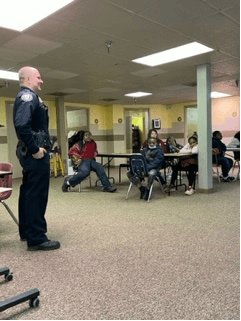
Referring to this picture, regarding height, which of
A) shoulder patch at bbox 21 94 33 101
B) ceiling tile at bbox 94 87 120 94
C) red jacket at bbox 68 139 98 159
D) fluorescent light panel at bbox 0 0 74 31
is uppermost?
fluorescent light panel at bbox 0 0 74 31

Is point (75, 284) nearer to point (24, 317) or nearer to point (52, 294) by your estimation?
point (52, 294)

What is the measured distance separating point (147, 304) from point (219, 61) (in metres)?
5.08

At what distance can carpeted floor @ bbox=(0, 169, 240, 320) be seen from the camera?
5.33 feet

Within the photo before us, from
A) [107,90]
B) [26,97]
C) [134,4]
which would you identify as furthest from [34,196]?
[107,90]

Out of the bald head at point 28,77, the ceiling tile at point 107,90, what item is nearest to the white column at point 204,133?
the ceiling tile at point 107,90

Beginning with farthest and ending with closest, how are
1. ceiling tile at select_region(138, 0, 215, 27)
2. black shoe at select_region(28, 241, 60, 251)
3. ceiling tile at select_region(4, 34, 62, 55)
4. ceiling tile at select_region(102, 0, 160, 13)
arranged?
1. ceiling tile at select_region(4, 34, 62, 55)
2. ceiling tile at select_region(138, 0, 215, 27)
3. ceiling tile at select_region(102, 0, 160, 13)
4. black shoe at select_region(28, 241, 60, 251)

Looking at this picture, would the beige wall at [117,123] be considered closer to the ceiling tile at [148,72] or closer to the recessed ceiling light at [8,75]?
the recessed ceiling light at [8,75]

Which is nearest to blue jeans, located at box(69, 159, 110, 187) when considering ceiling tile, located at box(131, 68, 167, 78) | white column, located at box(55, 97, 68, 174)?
ceiling tile, located at box(131, 68, 167, 78)

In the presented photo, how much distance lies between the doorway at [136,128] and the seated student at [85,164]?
554cm

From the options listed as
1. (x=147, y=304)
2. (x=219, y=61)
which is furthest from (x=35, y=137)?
(x=219, y=61)

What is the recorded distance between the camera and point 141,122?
12.8 meters

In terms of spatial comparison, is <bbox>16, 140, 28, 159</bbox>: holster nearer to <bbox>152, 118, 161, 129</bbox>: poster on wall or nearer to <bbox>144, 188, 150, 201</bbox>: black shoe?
<bbox>144, 188, 150, 201</bbox>: black shoe

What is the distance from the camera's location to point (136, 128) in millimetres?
12820

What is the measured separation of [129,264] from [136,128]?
10712mm
